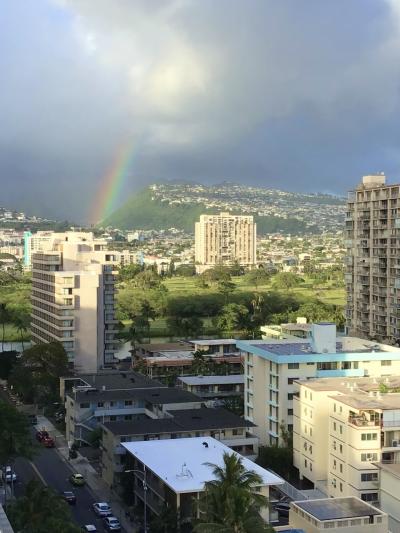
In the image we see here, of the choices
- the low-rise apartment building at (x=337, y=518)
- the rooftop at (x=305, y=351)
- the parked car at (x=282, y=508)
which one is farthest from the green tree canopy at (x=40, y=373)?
the low-rise apartment building at (x=337, y=518)

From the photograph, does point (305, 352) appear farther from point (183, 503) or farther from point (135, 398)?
point (183, 503)

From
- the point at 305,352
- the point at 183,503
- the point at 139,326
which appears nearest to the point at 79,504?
the point at 183,503

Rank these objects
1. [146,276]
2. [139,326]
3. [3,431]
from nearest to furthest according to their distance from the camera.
Answer: [3,431]
[139,326]
[146,276]

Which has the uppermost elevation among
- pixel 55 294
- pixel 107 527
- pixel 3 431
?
pixel 55 294

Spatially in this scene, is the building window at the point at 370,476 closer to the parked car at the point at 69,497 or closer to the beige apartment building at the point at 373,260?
the parked car at the point at 69,497

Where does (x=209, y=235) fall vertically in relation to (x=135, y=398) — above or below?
above

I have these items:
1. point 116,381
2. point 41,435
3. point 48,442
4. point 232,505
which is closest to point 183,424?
point 48,442

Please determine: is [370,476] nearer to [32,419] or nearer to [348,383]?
[348,383]

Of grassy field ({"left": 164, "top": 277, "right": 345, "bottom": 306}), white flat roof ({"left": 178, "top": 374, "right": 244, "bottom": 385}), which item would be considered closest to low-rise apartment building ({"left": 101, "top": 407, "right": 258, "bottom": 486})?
white flat roof ({"left": 178, "top": 374, "right": 244, "bottom": 385})
